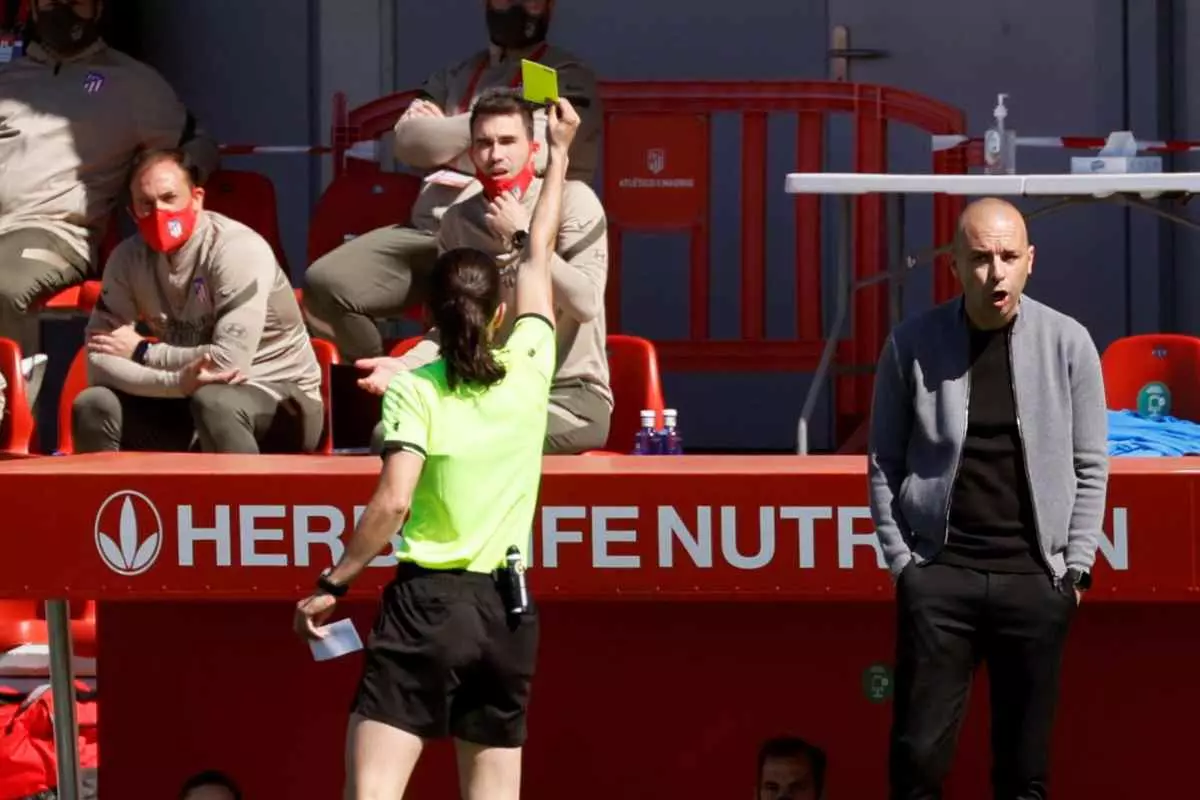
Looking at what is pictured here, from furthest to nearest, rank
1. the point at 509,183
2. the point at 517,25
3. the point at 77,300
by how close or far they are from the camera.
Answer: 1. the point at 77,300
2. the point at 517,25
3. the point at 509,183

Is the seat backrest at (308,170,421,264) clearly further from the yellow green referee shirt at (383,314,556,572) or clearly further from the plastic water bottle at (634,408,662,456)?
the yellow green referee shirt at (383,314,556,572)

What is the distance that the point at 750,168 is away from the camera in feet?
30.4

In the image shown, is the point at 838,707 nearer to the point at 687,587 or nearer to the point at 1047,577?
the point at 687,587

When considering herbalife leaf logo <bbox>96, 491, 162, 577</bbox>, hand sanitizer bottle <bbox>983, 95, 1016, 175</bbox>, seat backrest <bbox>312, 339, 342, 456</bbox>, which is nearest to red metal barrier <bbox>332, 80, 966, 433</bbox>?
hand sanitizer bottle <bbox>983, 95, 1016, 175</bbox>

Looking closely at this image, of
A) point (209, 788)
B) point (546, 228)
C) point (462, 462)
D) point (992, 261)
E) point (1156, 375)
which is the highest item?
point (546, 228)

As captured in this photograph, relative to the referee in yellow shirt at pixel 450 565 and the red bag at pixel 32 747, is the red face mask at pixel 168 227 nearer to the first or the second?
the red bag at pixel 32 747

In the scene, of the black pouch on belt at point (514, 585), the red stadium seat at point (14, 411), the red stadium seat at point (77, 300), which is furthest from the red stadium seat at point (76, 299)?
the black pouch on belt at point (514, 585)

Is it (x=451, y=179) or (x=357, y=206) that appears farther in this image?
(x=357, y=206)

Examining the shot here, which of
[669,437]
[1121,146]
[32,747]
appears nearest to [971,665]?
[669,437]

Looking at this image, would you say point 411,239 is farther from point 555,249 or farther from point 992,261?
point 992,261

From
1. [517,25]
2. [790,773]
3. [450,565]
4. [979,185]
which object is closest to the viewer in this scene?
[450,565]

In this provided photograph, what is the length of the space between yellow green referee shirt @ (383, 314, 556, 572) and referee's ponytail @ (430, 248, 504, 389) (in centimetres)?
5

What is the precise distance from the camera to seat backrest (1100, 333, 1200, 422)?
26.0ft

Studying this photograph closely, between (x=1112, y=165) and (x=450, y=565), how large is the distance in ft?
11.4
